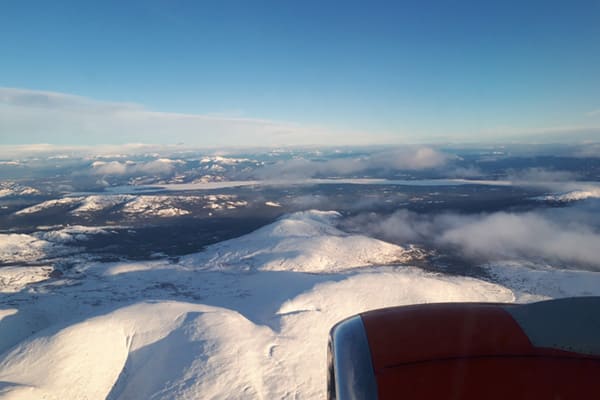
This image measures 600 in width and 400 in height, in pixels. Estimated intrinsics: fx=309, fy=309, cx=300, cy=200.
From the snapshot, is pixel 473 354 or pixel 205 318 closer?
pixel 473 354

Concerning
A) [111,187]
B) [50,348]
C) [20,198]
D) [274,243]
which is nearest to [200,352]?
[50,348]

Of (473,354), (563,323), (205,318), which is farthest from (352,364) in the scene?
(205,318)

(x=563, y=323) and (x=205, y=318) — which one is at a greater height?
(x=563, y=323)

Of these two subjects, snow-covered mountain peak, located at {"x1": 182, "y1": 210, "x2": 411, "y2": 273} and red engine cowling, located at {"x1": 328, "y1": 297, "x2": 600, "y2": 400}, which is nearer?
red engine cowling, located at {"x1": 328, "y1": 297, "x2": 600, "y2": 400}

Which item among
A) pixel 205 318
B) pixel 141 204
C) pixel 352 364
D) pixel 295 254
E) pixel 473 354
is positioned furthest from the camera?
pixel 141 204

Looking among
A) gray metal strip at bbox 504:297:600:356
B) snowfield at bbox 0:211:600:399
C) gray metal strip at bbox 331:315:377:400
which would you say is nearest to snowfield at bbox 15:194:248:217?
snowfield at bbox 0:211:600:399

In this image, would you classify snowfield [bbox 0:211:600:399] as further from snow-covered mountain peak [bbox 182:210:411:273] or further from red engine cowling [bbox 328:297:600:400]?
red engine cowling [bbox 328:297:600:400]

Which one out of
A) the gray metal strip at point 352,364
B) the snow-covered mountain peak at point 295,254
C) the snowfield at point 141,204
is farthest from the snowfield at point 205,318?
the snowfield at point 141,204

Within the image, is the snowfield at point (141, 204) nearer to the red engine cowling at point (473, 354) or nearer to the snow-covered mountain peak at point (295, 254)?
the snow-covered mountain peak at point (295, 254)

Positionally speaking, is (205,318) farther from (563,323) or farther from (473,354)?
(563,323)
